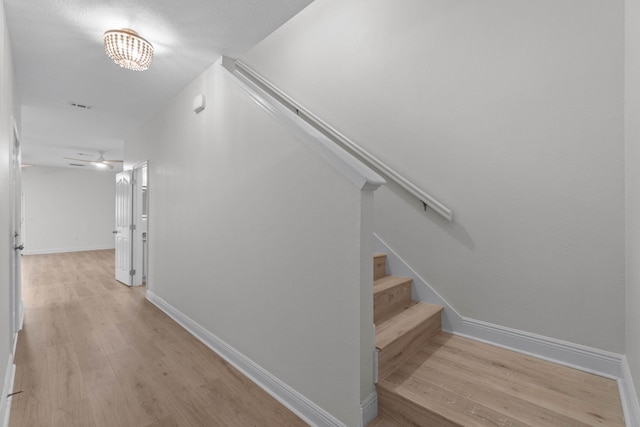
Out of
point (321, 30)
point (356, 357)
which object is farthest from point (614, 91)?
point (321, 30)

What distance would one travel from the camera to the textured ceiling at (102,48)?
6.54 ft

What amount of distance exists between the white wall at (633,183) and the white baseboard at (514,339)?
18cm

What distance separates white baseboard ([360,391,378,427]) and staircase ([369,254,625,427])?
0.03m

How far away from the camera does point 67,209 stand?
9.18 meters

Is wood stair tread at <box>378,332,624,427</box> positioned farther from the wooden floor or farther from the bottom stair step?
the wooden floor

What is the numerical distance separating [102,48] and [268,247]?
7.44 feet

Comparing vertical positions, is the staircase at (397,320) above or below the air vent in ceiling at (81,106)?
below

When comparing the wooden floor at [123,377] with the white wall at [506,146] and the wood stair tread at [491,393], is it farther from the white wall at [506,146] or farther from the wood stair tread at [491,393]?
the white wall at [506,146]

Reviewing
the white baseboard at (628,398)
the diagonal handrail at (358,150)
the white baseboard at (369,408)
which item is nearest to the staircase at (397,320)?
the white baseboard at (369,408)

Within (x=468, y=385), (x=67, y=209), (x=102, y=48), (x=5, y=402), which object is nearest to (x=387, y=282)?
(x=468, y=385)

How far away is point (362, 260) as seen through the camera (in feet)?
4.99

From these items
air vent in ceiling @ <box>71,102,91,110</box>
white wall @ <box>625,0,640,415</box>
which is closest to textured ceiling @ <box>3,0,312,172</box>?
air vent in ceiling @ <box>71,102,91,110</box>

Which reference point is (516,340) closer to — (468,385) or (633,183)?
(468,385)

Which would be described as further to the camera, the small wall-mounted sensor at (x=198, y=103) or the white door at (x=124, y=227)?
the white door at (x=124, y=227)
